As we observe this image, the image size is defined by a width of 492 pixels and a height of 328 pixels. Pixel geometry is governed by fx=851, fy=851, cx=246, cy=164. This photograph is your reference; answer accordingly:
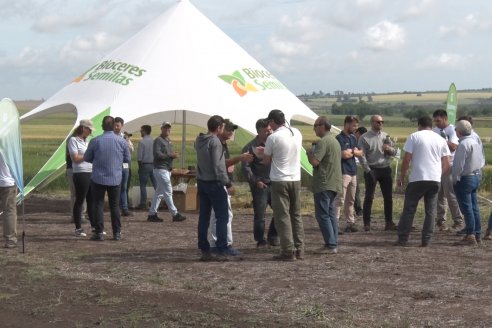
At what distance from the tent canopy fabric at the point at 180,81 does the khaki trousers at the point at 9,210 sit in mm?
4321

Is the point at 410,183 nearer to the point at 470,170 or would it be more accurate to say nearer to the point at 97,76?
the point at 470,170

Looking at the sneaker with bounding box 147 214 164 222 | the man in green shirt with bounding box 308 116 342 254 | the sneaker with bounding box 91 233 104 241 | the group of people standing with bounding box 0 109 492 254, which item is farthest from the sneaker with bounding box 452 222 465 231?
the sneaker with bounding box 91 233 104 241

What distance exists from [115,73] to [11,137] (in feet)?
19.5

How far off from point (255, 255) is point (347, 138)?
268cm

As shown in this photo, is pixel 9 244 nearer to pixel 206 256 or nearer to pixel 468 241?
pixel 206 256

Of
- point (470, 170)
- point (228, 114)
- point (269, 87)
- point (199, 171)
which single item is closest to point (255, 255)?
point (199, 171)

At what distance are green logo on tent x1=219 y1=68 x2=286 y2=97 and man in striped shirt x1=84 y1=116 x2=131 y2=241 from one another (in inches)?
198

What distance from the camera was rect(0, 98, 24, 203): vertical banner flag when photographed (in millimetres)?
10594

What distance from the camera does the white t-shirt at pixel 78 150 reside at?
12.0 meters

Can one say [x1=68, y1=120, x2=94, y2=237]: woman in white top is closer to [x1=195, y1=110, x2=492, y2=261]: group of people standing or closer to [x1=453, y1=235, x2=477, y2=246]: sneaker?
[x1=195, y1=110, x2=492, y2=261]: group of people standing

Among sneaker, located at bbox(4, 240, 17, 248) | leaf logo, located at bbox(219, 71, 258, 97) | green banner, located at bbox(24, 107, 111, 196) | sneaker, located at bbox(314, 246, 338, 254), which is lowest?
sneaker, located at bbox(4, 240, 17, 248)

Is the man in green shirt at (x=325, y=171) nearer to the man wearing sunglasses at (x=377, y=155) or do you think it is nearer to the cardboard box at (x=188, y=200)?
the man wearing sunglasses at (x=377, y=155)

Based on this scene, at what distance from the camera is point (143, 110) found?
15.4m

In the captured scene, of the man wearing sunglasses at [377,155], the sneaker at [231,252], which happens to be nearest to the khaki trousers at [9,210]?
the sneaker at [231,252]
